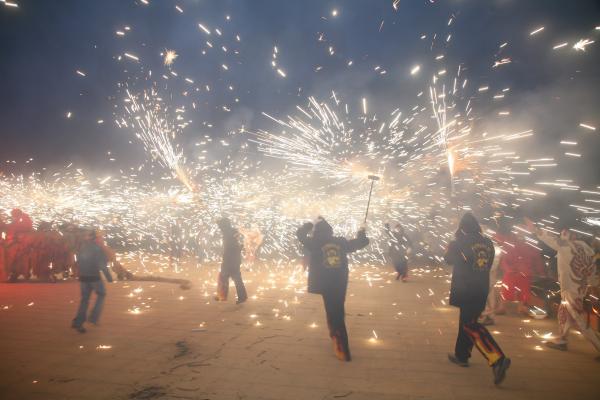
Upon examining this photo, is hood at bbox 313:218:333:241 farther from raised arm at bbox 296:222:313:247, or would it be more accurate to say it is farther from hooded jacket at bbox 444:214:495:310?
hooded jacket at bbox 444:214:495:310

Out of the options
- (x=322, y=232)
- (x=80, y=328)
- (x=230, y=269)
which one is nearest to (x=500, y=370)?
(x=322, y=232)

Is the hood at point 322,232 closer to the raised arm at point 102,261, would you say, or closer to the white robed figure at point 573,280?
the white robed figure at point 573,280

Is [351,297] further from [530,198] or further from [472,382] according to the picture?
[530,198]

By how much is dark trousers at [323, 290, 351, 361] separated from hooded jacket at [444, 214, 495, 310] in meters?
1.35

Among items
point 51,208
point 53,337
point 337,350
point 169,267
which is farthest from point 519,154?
point 51,208

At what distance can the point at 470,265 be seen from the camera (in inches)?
173

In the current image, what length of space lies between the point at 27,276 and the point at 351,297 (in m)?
8.74

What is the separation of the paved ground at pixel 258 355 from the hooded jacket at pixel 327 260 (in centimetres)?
87

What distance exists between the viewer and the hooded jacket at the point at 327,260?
186 inches

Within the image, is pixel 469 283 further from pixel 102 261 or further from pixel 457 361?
pixel 102 261

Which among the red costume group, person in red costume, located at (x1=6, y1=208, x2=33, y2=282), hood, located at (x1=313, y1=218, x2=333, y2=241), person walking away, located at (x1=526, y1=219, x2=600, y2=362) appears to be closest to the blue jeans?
hood, located at (x1=313, y1=218, x2=333, y2=241)

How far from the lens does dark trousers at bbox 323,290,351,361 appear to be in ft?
14.6

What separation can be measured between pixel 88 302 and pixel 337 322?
376 cm

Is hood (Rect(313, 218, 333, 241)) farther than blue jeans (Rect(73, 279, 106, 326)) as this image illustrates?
No
